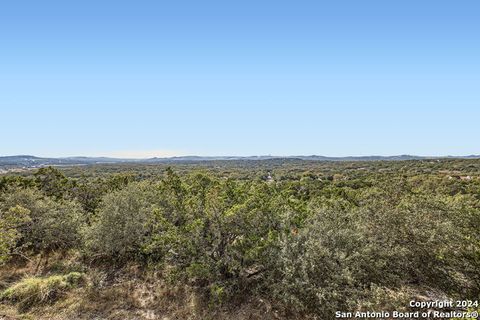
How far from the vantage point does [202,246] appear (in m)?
17.5

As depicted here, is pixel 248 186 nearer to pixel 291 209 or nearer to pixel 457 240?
pixel 291 209

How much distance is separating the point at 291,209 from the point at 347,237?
3666mm

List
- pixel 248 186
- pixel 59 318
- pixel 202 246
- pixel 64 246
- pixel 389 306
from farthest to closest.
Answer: pixel 64 246, pixel 248 186, pixel 202 246, pixel 59 318, pixel 389 306

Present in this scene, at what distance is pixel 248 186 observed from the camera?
20.5 metres

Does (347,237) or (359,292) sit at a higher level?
(347,237)

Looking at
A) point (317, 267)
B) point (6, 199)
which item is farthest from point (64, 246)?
point (317, 267)

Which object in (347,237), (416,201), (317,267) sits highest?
(416,201)

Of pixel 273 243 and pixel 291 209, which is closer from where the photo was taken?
pixel 273 243

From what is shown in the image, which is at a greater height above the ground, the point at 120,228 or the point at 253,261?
the point at 120,228

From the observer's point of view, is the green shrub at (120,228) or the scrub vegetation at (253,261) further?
the green shrub at (120,228)

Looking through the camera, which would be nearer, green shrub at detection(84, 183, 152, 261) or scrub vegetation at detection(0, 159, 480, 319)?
scrub vegetation at detection(0, 159, 480, 319)

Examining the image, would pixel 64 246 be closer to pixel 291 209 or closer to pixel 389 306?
pixel 291 209

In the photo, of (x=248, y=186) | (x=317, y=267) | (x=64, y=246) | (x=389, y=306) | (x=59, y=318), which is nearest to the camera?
(x=389, y=306)

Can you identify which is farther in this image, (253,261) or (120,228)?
(120,228)
